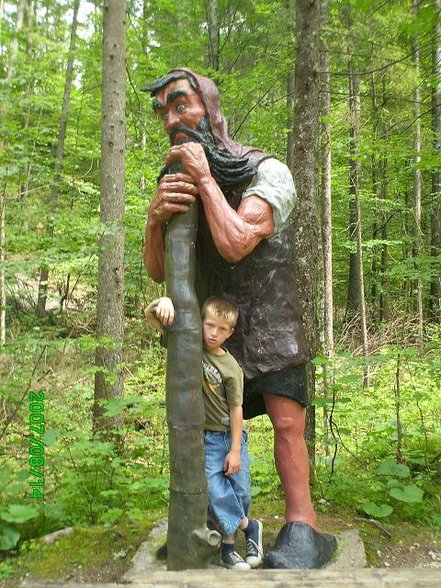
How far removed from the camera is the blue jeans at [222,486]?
235 cm

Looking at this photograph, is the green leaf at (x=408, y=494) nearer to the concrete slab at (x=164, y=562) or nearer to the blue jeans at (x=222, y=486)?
the concrete slab at (x=164, y=562)

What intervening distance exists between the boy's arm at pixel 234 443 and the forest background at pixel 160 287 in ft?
3.65

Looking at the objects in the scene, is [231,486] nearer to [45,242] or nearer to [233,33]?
[45,242]

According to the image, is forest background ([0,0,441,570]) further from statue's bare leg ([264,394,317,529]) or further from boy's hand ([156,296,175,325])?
boy's hand ([156,296,175,325])

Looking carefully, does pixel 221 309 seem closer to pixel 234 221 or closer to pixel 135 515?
pixel 234 221

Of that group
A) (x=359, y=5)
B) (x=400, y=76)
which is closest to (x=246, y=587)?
(x=359, y=5)

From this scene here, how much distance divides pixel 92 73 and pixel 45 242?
5852 mm

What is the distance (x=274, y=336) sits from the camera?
8.48ft

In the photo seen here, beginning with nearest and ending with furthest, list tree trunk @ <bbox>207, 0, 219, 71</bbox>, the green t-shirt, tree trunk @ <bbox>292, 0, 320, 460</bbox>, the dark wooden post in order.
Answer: the dark wooden post, the green t-shirt, tree trunk @ <bbox>292, 0, 320, 460</bbox>, tree trunk @ <bbox>207, 0, 219, 71</bbox>

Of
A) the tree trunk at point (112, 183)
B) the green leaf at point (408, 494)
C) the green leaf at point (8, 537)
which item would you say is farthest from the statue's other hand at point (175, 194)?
the tree trunk at point (112, 183)

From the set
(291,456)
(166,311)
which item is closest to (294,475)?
(291,456)

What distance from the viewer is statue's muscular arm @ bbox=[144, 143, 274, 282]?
239 cm

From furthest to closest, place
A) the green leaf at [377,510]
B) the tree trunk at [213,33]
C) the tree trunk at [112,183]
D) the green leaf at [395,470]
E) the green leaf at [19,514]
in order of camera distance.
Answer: the tree trunk at [213,33] < the tree trunk at [112,183] < the green leaf at [395,470] < the green leaf at [377,510] < the green leaf at [19,514]

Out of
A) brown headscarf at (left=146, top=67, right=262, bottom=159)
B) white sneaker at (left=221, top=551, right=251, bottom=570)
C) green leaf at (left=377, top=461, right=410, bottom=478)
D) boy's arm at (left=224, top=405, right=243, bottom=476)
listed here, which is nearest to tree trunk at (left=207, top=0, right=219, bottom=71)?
brown headscarf at (left=146, top=67, right=262, bottom=159)
